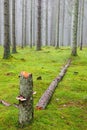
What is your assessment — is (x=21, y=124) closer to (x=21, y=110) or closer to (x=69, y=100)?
(x=21, y=110)

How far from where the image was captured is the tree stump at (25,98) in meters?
5.80

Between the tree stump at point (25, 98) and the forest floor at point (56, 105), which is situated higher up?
the tree stump at point (25, 98)

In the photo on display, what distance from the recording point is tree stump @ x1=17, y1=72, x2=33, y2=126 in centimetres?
580

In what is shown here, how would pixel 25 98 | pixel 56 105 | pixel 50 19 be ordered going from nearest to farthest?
pixel 25 98 < pixel 56 105 < pixel 50 19

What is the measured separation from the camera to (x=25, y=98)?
5797 mm

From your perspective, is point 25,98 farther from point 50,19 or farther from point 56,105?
point 50,19

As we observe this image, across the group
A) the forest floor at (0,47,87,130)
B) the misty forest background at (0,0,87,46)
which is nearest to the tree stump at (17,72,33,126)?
the forest floor at (0,47,87,130)

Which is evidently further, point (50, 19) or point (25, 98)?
point (50, 19)

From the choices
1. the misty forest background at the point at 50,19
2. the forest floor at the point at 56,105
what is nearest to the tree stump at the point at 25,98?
the forest floor at the point at 56,105

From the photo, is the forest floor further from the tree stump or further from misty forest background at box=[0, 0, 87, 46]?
misty forest background at box=[0, 0, 87, 46]

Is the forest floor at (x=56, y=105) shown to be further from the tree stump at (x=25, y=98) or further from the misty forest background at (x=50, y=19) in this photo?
the misty forest background at (x=50, y=19)

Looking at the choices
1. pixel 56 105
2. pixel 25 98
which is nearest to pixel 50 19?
pixel 56 105

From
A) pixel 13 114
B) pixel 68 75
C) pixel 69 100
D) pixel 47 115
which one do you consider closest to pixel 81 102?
pixel 69 100

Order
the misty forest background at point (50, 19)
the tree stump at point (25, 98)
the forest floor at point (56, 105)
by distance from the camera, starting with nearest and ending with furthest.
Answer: the tree stump at point (25, 98), the forest floor at point (56, 105), the misty forest background at point (50, 19)
